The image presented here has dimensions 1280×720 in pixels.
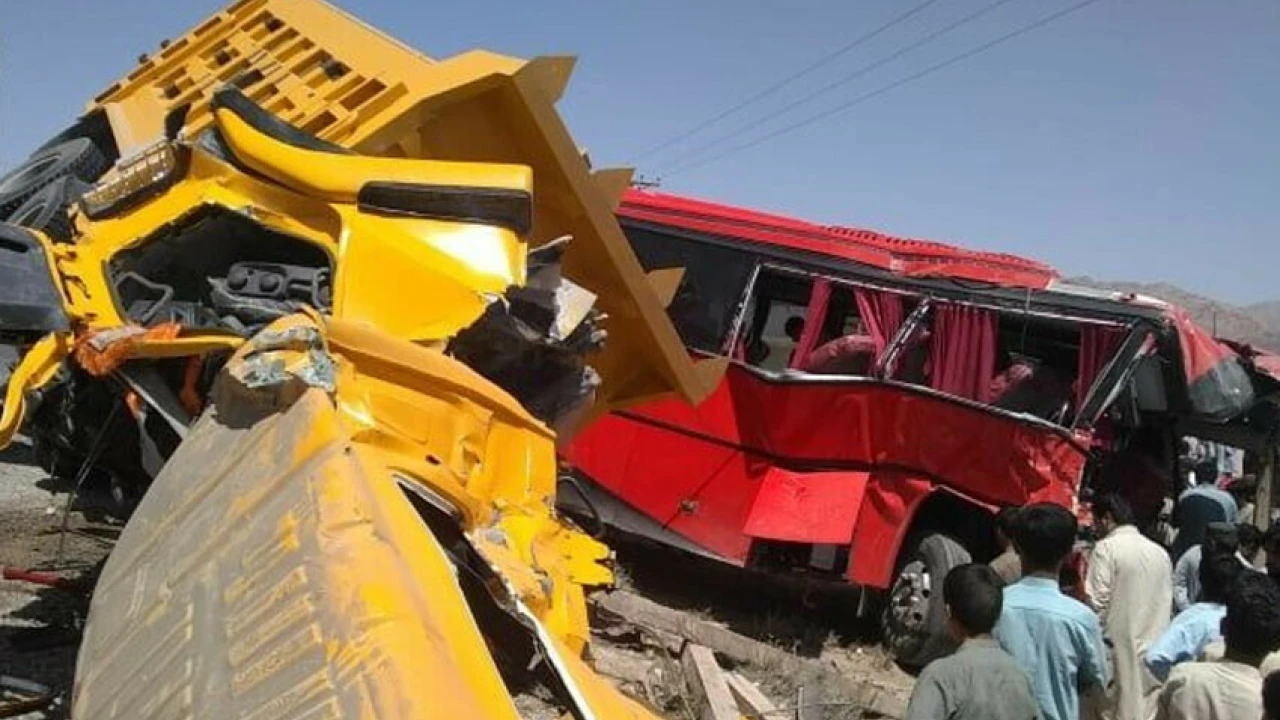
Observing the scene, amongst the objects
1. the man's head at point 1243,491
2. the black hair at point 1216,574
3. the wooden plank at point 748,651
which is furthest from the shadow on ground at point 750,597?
the man's head at point 1243,491

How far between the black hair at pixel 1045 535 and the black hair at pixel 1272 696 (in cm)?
82

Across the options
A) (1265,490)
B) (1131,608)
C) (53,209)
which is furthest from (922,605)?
(53,209)

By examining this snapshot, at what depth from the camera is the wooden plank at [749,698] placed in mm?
5074

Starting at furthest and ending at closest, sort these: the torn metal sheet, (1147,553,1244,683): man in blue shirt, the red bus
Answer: the red bus → (1147,553,1244,683): man in blue shirt → the torn metal sheet

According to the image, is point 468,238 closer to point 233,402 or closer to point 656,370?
point 233,402

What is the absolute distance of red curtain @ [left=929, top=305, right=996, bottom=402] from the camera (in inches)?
267

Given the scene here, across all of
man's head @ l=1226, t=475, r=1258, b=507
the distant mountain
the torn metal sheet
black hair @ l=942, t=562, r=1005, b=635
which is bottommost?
black hair @ l=942, t=562, r=1005, b=635

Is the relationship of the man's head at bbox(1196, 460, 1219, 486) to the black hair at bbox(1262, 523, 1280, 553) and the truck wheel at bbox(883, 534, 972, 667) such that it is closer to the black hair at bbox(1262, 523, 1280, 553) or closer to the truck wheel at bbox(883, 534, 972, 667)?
the truck wheel at bbox(883, 534, 972, 667)

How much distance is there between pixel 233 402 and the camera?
8.15ft

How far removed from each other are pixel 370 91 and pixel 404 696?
3.66m

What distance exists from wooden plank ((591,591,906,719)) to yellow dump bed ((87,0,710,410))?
1.26 metres

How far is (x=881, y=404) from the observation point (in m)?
6.73

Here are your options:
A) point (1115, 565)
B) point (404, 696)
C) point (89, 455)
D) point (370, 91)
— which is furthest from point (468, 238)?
point (1115, 565)

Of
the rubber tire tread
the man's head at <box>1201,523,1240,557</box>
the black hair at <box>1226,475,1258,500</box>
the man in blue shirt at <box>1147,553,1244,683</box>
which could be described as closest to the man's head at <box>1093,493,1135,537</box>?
the man's head at <box>1201,523,1240,557</box>
